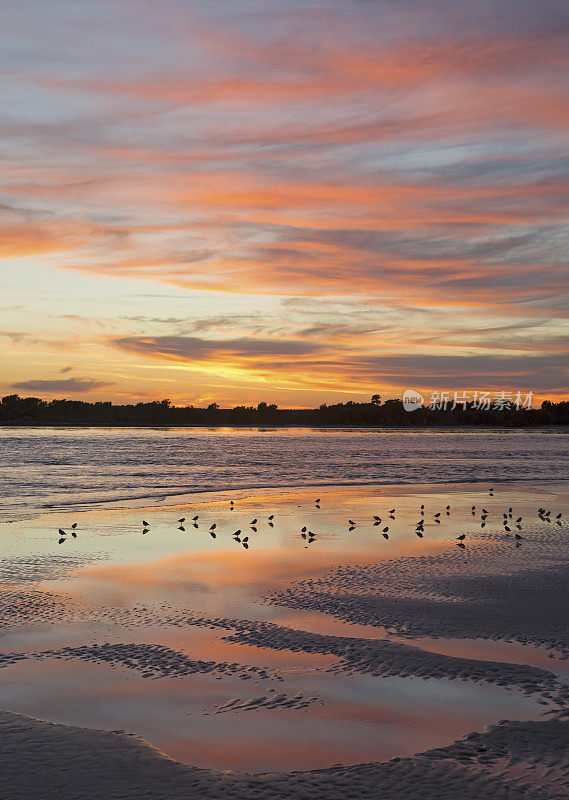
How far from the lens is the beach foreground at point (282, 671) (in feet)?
19.8

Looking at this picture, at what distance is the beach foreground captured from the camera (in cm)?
604

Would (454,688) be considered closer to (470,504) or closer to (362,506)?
(362,506)

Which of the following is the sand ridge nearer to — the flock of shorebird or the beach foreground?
the beach foreground

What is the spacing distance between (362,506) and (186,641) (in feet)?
58.3

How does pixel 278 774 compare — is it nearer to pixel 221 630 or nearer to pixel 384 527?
pixel 221 630

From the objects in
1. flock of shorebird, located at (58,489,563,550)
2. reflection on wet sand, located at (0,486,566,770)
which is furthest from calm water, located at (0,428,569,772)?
flock of shorebird, located at (58,489,563,550)

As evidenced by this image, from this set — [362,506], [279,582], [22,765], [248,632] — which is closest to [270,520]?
[362,506]

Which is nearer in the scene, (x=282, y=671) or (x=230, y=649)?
(x=282, y=671)

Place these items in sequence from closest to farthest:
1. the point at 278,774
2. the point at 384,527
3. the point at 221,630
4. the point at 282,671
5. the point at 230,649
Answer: the point at 278,774, the point at 282,671, the point at 230,649, the point at 221,630, the point at 384,527

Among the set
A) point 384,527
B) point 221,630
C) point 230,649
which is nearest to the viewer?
point 230,649

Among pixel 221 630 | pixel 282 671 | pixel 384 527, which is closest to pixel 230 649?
pixel 221 630

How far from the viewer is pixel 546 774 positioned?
5.95m

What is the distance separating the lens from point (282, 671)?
8.39 metres

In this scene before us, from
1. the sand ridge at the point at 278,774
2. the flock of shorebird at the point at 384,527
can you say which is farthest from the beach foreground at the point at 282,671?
the flock of shorebird at the point at 384,527
